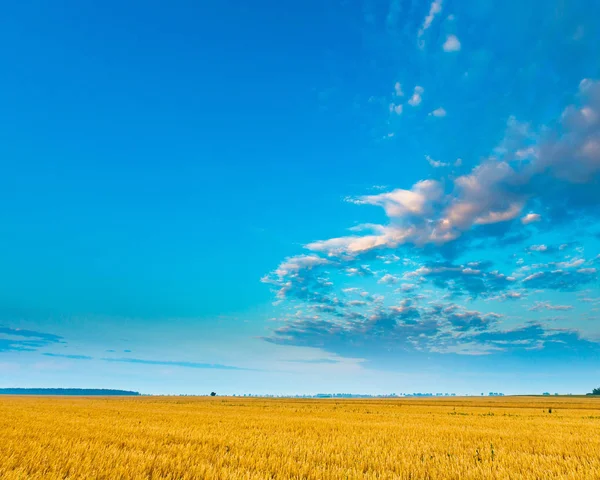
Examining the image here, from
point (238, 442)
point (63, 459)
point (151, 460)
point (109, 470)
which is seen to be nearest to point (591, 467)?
point (238, 442)

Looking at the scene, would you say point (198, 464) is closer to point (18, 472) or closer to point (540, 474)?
point (18, 472)

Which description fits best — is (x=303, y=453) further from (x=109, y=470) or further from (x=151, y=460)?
(x=109, y=470)

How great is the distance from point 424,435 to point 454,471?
957cm

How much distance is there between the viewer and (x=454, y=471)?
9.24 metres

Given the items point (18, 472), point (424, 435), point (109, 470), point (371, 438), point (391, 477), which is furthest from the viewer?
point (424, 435)

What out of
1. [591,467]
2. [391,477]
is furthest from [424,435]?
[391,477]

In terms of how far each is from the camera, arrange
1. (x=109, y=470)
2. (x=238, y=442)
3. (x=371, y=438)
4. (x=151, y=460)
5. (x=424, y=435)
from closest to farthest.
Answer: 1. (x=109, y=470)
2. (x=151, y=460)
3. (x=238, y=442)
4. (x=371, y=438)
5. (x=424, y=435)

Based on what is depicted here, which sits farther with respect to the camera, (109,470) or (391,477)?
(391,477)

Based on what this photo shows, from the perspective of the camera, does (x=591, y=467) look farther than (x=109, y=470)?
Yes

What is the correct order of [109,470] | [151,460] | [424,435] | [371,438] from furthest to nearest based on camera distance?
[424,435] < [371,438] < [151,460] < [109,470]

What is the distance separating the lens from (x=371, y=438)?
52.6 feet

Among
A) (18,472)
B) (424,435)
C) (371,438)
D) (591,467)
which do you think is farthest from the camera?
(424,435)

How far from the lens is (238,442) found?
13297 millimetres

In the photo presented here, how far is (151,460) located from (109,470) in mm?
1344
